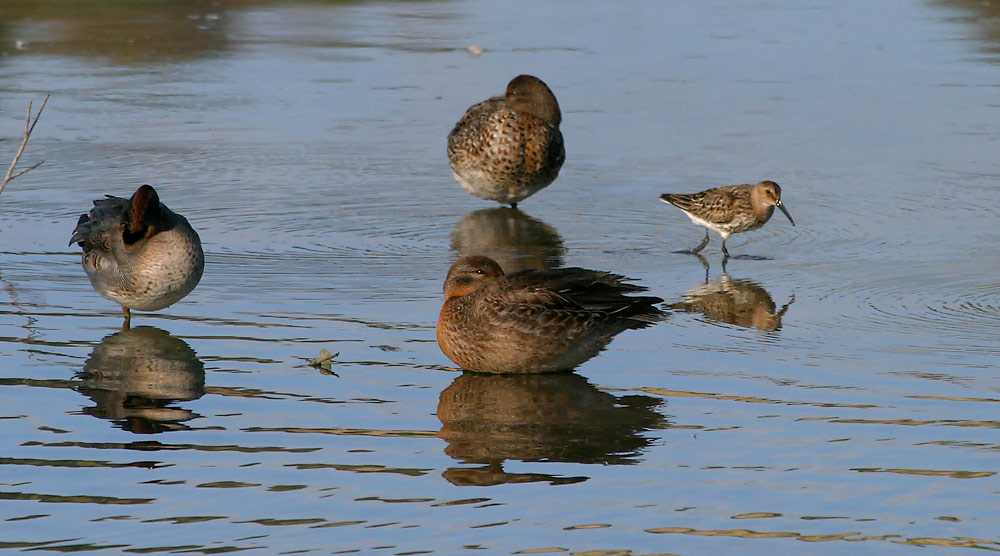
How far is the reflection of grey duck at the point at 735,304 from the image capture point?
356 inches

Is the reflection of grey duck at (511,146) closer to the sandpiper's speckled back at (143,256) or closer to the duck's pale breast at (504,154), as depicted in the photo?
the duck's pale breast at (504,154)

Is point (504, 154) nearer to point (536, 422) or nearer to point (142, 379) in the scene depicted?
point (142, 379)

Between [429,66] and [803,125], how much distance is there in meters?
5.69

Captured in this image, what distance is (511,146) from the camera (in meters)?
13.0

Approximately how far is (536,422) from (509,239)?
16.3ft

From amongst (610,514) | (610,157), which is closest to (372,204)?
(610,157)

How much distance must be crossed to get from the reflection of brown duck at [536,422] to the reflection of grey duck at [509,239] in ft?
9.77

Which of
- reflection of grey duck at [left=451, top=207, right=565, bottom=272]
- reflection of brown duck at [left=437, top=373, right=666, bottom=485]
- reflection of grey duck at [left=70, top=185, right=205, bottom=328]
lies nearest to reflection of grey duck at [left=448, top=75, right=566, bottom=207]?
reflection of grey duck at [left=451, top=207, right=565, bottom=272]

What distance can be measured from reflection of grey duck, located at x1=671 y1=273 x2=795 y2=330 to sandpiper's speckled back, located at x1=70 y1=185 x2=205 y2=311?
9.71 feet

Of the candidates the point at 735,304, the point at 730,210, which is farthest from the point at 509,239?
the point at 735,304

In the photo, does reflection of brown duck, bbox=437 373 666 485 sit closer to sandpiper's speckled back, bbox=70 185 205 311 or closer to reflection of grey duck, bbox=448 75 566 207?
sandpiper's speckled back, bbox=70 185 205 311

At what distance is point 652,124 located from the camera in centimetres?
1600

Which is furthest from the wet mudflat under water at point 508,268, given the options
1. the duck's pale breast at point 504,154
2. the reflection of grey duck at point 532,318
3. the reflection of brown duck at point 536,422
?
the duck's pale breast at point 504,154

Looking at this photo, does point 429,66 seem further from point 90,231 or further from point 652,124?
point 90,231
